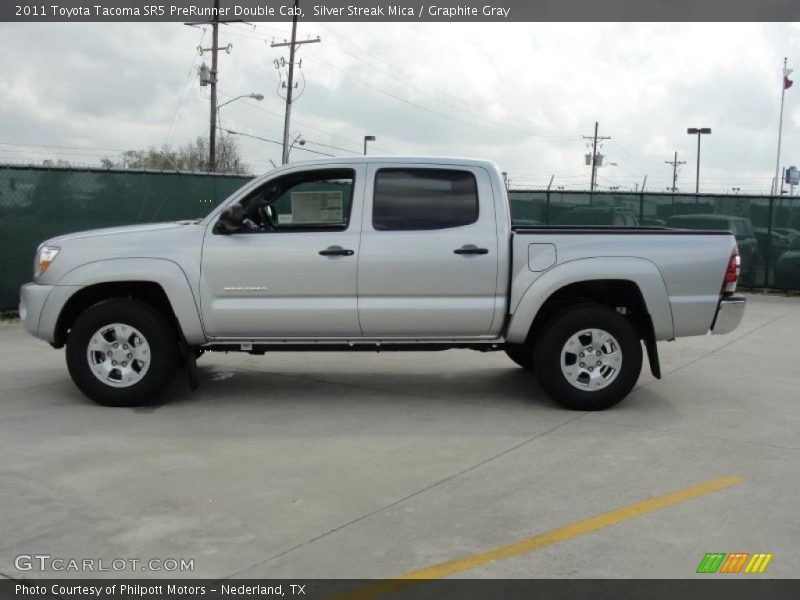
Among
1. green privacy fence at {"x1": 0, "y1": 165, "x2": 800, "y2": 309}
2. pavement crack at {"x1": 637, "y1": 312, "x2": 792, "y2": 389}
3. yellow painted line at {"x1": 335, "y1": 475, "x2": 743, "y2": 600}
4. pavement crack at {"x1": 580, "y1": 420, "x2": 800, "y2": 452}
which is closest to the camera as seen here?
yellow painted line at {"x1": 335, "y1": 475, "x2": 743, "y2": 600}

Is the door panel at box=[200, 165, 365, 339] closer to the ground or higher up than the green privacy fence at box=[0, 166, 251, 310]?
closer to the ground

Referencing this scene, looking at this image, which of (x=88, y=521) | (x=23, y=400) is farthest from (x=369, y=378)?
(x=88, y=521)

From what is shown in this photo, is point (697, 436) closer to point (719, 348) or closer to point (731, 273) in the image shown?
point (731, 273)

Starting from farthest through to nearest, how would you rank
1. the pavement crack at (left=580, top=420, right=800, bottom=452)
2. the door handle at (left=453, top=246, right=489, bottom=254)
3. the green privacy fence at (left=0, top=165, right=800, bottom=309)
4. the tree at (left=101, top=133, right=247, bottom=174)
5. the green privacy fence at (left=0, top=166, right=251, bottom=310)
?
the tree at (left=101, top=133, right=247, bottom=174) < the green privacy fence at (left=0, top=165, right=800, bottom=309) < the green privacy fence at (left=0, top=166, right=251, bottom=310) < the door handle at (left=453, top=246, right=489, bottom=254) < the pavement crack at (left=580, top=420, right=800, bottom=452)

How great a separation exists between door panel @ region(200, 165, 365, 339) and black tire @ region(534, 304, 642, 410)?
153 centimetres

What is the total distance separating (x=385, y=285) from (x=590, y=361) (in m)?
1.77

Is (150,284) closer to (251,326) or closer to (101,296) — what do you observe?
(101,296)

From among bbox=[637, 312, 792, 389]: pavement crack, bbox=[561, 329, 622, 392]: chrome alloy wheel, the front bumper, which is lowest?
bbox=[637, 312, 792, 389]: pavement crack

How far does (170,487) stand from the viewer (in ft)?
16.7

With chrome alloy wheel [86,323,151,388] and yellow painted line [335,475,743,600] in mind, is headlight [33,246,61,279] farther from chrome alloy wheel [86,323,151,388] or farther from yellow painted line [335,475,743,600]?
yellow painted line [335,475,743,600]

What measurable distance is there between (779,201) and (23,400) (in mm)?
14411

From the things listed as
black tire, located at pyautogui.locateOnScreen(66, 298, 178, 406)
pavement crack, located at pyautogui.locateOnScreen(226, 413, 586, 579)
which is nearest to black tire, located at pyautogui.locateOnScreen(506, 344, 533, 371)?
pavement crack, located at pyautogui.locateOnScreen(226, 413, 586, 579)

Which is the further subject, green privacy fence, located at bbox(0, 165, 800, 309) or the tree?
the tree

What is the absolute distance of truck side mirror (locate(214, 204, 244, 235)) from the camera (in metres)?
6.80
